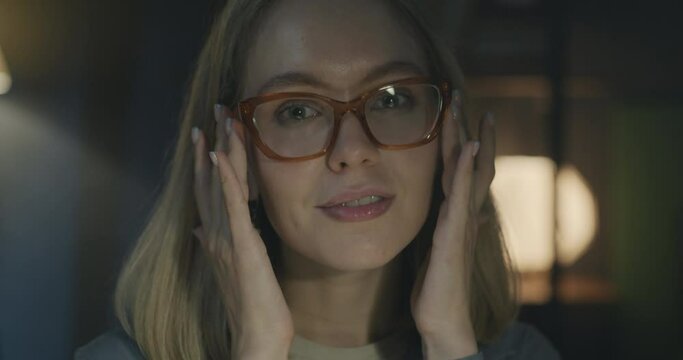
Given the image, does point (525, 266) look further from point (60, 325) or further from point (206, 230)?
point (60, 325)

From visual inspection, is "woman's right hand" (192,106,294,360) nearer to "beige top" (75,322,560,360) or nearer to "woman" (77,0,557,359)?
"woman" (77,0,557,359)

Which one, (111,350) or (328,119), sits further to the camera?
(111,350)

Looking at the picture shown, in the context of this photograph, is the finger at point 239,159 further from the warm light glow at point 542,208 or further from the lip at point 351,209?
the warm light glow at point 542,208

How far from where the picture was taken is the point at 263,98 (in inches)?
52.3

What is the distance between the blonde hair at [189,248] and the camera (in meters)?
1.45

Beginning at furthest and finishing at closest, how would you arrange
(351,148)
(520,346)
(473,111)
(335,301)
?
(473,111) < (520,346) < (335,301) < (351,148)

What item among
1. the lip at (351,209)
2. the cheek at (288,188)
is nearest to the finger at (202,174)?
the cheek at (288,188)

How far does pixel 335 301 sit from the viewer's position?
1505mm

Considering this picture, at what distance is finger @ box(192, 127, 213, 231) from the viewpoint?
1427mm

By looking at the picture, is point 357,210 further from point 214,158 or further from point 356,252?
point 214,158

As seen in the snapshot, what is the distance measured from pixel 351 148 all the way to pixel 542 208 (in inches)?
24.8

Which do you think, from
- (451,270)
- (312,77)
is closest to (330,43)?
(312,77)

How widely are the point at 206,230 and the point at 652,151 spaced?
2.91 feet

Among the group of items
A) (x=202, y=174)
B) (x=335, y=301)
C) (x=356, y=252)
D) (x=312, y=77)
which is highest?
(x=312, y=77)
